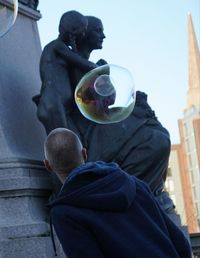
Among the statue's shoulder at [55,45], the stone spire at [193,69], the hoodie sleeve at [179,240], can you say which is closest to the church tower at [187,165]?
the stone spire at [193,69]

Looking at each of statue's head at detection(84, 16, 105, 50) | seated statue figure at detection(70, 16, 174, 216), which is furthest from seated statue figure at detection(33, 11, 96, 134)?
statue's head at detection(84, 16, 105, 50)

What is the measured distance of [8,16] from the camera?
6379 mm

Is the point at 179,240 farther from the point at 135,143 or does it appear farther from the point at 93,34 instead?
the point at 93,34

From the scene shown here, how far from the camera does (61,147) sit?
9.61 feet

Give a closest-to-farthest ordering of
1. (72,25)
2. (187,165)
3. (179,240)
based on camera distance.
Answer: (179,240), (72,25), (187,165)

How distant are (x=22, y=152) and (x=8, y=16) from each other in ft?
4.93

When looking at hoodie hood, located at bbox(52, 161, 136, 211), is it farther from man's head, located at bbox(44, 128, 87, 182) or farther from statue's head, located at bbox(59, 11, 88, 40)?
statue's head, located at bbox(59, 11, 88, 40)

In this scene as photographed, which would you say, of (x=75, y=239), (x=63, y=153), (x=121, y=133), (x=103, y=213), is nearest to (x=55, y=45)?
(x=121, y=133)

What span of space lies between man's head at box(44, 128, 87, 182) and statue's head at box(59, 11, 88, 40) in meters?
4.87

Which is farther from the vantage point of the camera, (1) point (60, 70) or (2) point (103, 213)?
(1) point (60, 70)

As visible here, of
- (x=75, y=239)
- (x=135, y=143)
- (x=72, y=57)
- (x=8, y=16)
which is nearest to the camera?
(x=75, y=239)

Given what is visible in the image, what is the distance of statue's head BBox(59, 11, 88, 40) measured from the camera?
25.3 ft

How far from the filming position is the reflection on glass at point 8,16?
20.3 ft

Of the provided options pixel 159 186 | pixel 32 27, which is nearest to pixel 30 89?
pixel 32 27
